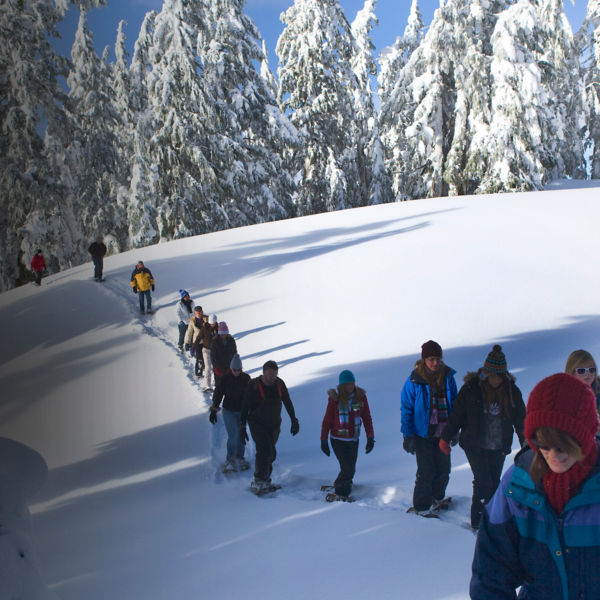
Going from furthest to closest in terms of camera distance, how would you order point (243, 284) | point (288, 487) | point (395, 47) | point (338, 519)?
point (395, 47) → point (243, 284) → point (288, 487) → point (338, 519)

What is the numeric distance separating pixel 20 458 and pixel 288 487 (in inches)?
158

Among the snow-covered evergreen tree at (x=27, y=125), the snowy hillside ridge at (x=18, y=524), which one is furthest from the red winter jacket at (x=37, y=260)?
the snowy hillside ridge at (x=18, y=524)

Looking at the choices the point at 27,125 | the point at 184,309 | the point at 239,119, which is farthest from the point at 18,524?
the point at 239,119

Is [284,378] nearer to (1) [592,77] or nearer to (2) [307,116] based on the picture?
(2) [307,116]

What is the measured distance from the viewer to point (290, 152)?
3188cm

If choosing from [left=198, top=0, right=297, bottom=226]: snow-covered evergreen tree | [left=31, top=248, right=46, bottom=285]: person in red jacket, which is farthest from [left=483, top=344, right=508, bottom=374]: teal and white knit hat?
[left=198, top=0, right=297, bottom=226]: snow-covered evergreen tree

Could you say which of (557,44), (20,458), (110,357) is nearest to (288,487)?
(20,458)

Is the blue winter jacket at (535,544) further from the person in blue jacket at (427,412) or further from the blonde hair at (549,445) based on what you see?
the person in blue jacket at (427,412)

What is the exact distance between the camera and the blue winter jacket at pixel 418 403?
481cm

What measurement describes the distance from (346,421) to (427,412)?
988 mm

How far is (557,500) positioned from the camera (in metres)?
1.82

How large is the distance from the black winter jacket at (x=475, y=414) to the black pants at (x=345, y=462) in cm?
135

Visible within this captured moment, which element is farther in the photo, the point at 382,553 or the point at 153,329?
the point at 153,329

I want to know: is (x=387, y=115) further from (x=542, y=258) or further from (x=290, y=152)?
(x=542, y=258)
